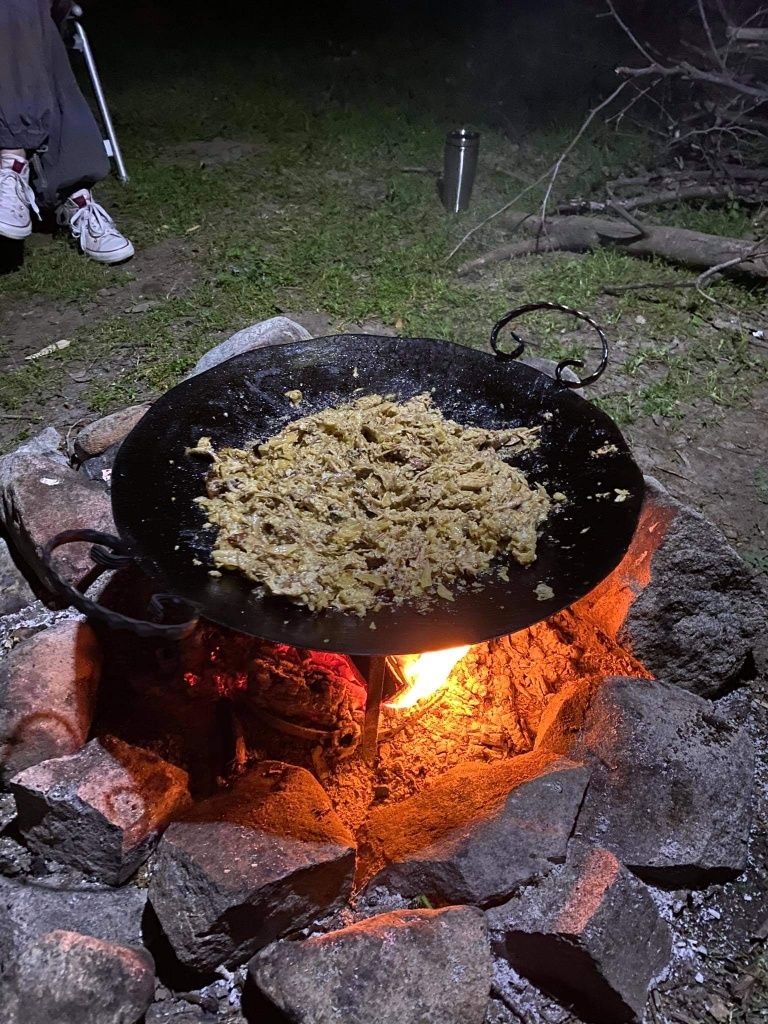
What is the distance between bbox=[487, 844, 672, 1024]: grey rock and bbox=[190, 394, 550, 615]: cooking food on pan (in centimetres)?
103

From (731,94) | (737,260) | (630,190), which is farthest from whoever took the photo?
(731,94)

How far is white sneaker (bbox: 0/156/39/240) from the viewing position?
636 centimetres

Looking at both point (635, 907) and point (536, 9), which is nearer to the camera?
point (635, 907)

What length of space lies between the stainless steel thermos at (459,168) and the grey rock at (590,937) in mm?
6788

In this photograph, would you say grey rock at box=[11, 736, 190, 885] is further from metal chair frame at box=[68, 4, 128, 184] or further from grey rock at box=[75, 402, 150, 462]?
metal chair frame at box=[68, 4, 128, 184]

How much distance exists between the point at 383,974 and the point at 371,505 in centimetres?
153

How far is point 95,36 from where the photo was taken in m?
11.7

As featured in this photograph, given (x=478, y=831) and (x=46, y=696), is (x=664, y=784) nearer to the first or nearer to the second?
(x=478, y=831)

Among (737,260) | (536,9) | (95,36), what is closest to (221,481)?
(737,260)

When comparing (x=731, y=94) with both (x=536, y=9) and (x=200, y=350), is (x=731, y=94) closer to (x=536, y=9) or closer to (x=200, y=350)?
(x=536, y=9)

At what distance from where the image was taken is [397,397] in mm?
3479

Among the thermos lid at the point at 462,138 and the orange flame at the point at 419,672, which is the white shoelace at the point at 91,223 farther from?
the orange flame at the point at 419,672

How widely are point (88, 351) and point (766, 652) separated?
15.6ft

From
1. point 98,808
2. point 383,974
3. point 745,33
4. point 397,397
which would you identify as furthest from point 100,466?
point 745,33
